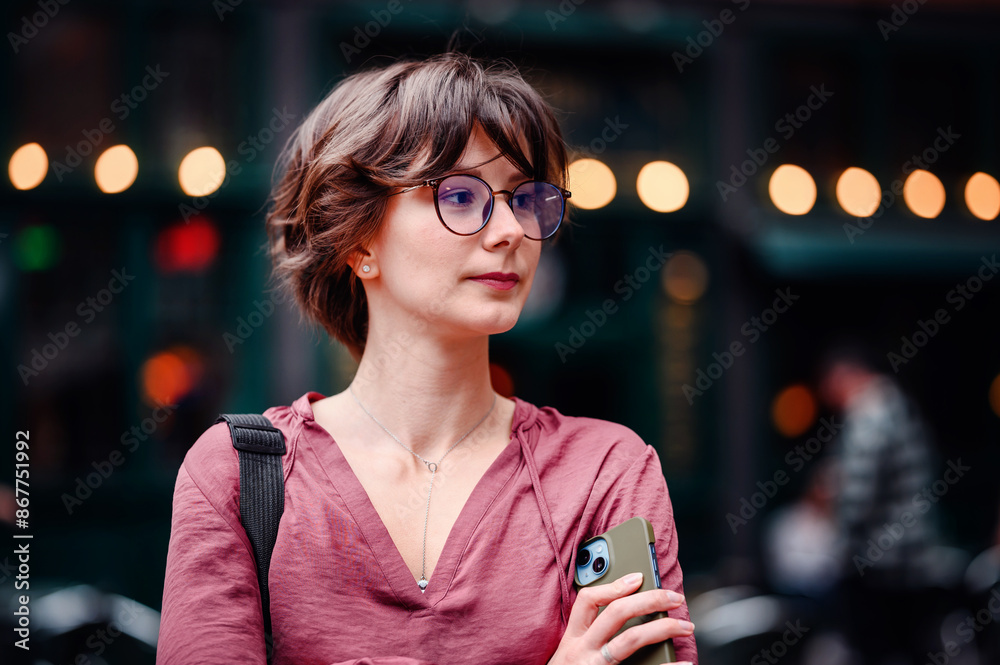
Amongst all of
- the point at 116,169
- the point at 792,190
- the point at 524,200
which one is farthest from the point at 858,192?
the point at 524,200

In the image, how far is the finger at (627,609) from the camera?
55.4 inches

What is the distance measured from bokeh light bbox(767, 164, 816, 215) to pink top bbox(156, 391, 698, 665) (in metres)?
5.95

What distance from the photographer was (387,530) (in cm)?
162

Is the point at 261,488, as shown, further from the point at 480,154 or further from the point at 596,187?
the point at 596,187

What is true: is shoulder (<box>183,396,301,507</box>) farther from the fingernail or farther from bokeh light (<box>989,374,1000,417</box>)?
bokeh light (<box>989,374,1000,417</box>)

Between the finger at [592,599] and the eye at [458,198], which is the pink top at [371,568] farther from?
the eye at [458,198]

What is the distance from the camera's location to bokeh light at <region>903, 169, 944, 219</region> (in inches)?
290

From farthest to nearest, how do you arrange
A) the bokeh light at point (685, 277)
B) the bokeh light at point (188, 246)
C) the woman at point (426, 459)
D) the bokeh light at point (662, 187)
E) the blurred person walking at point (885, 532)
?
the bokeh light at point (685, 277) → the bokeh light at point (662, 187) → the bokeh light at point (188, 246) → the blurred person walking at point (885, 532) → the woman at point (426, 459)

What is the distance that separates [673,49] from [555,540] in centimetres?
631

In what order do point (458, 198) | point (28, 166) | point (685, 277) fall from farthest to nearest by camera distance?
point (685, 277), point (28, 166), point (458, 198)

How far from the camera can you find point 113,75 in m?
6.32

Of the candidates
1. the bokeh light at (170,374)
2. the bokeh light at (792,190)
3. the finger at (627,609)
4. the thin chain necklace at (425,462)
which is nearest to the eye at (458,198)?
the thin chain necklace at (425,462)

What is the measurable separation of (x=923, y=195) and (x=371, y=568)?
731cm

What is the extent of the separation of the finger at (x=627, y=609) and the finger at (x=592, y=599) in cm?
2
